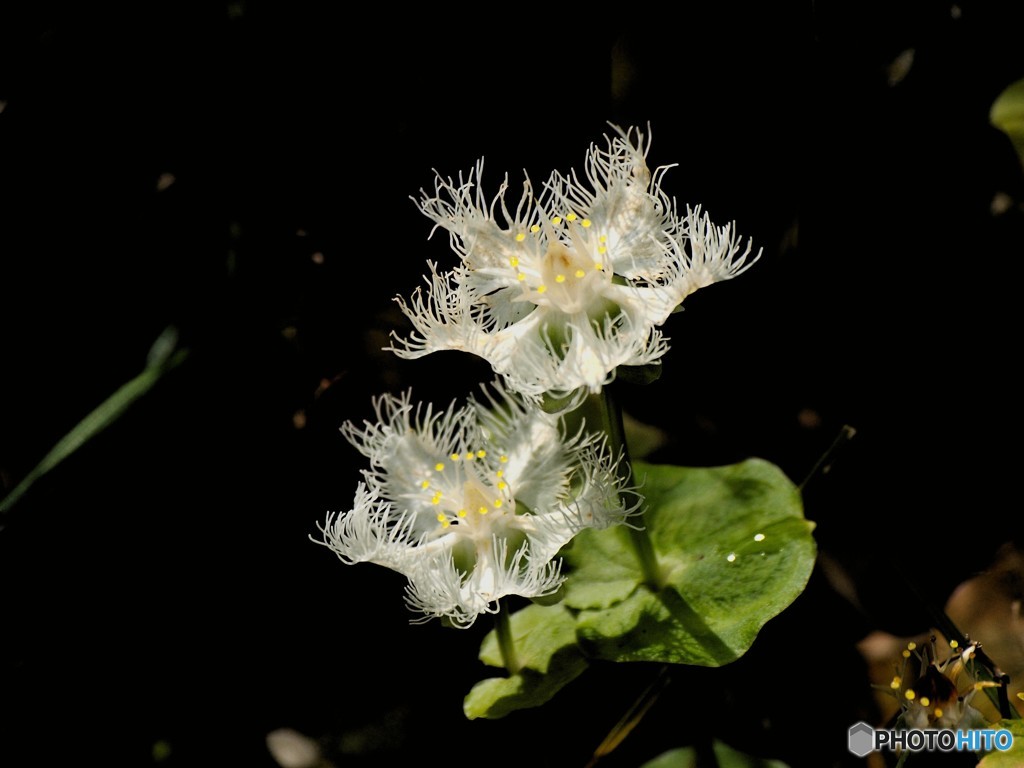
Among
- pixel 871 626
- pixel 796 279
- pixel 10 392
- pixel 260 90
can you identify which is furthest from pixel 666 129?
pixel 10 392

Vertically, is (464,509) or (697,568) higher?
(464,509)

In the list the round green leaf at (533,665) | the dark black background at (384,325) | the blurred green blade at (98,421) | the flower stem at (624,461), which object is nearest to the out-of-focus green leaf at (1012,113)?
the dark black background at (384,325)

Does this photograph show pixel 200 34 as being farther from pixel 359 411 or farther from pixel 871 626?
pixel 871 626

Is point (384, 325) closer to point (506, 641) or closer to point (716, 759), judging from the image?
point (506, 641)

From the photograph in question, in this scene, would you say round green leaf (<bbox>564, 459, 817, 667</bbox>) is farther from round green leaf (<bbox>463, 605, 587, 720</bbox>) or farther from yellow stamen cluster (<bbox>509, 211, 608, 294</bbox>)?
yellow stamen cluster (<bbox>509, 211, 608, 294</bbox>)

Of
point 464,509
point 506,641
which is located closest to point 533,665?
point 506,641

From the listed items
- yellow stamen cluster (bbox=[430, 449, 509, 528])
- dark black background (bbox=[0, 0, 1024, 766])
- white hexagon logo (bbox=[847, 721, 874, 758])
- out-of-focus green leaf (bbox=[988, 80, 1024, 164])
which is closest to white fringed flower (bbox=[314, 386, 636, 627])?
yellow stamen cluster (bbox=[430, 449, 509, 528])

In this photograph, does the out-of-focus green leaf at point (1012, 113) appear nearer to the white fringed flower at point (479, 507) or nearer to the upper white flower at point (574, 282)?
the upper white flower at point (574, 282)
